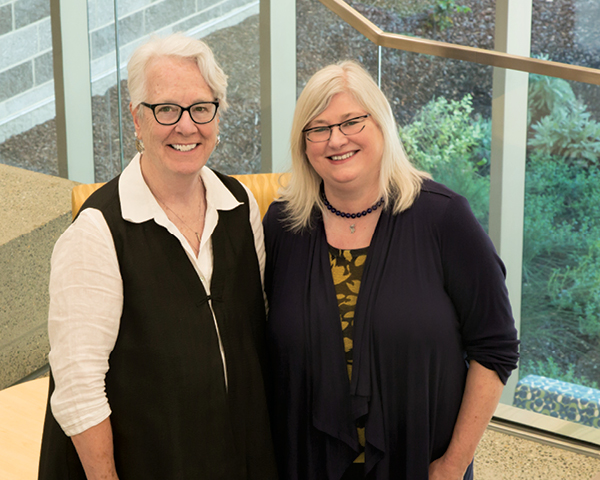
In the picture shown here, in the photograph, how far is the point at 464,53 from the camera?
8.91ft

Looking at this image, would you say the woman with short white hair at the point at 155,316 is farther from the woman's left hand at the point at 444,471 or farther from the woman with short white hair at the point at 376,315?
the woman's left hand at the point at 444,471

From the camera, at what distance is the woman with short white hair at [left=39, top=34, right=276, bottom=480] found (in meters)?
1.42

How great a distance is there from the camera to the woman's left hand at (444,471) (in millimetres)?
1717

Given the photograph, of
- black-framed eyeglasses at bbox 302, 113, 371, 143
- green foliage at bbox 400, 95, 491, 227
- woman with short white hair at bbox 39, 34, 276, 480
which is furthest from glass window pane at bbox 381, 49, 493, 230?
woman with short white hair at bbox 39, 34, 276, 480

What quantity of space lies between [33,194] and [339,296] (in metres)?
2.73

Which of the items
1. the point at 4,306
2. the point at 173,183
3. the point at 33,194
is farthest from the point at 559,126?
the point at 33,194

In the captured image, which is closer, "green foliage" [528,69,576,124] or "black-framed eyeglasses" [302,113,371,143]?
"black-framed eyeglasses" [302,113,371,143]

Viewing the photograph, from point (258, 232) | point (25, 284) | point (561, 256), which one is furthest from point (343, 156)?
point (25, 284)

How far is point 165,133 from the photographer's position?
58.6 inches

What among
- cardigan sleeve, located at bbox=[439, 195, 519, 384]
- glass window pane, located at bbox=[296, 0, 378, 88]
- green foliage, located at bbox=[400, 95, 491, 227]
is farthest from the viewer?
glass window pane, located at bbox=[296, 0, 378, 88]

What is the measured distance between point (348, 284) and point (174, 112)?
0.60 meters

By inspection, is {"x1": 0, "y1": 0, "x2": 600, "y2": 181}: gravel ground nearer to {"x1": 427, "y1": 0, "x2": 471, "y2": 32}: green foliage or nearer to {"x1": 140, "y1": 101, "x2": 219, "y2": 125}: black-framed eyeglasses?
{"x1": 427, "y1": 0, "x2": 471, "y2": 32}: green foliage

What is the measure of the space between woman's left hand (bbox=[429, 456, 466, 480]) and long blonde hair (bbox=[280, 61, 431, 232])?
0.64m

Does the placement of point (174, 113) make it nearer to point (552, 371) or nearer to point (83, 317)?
point (83, 317)
